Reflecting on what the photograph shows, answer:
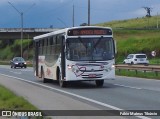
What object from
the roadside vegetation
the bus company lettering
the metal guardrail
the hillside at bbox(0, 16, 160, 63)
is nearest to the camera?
the roadside vegetation

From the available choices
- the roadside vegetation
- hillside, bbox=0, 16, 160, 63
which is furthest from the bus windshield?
hillside, bbox=0, 16, 160, 63

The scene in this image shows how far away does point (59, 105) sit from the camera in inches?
621

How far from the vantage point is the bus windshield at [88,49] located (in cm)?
2400

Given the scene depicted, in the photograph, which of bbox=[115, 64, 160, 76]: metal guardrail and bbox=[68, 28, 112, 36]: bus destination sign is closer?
bbox=[68, 28, 112, 36]: bus destination sign

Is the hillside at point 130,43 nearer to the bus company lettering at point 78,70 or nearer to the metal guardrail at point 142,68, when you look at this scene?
the metal guardrail at point 142,68

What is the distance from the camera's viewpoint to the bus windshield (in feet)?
78.7

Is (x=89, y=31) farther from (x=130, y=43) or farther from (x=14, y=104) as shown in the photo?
(x=130, y=43)

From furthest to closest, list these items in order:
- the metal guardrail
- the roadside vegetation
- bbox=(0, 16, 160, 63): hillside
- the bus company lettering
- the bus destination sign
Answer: bbox=(0, 16, 160, 63): hillside, the metal guardrail, the bus destination sign, the bus company lettering, the roadside vegetation

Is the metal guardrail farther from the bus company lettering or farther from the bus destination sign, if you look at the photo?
the bus company lettering

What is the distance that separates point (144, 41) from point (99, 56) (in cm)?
6308

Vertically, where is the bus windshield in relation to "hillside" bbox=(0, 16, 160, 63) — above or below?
below

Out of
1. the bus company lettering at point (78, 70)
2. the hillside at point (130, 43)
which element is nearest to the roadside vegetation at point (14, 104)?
the bus company lettering at point (78, 70)

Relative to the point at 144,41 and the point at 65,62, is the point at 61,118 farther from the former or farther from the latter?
the point at 144,41

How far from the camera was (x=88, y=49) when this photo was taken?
945 inches
